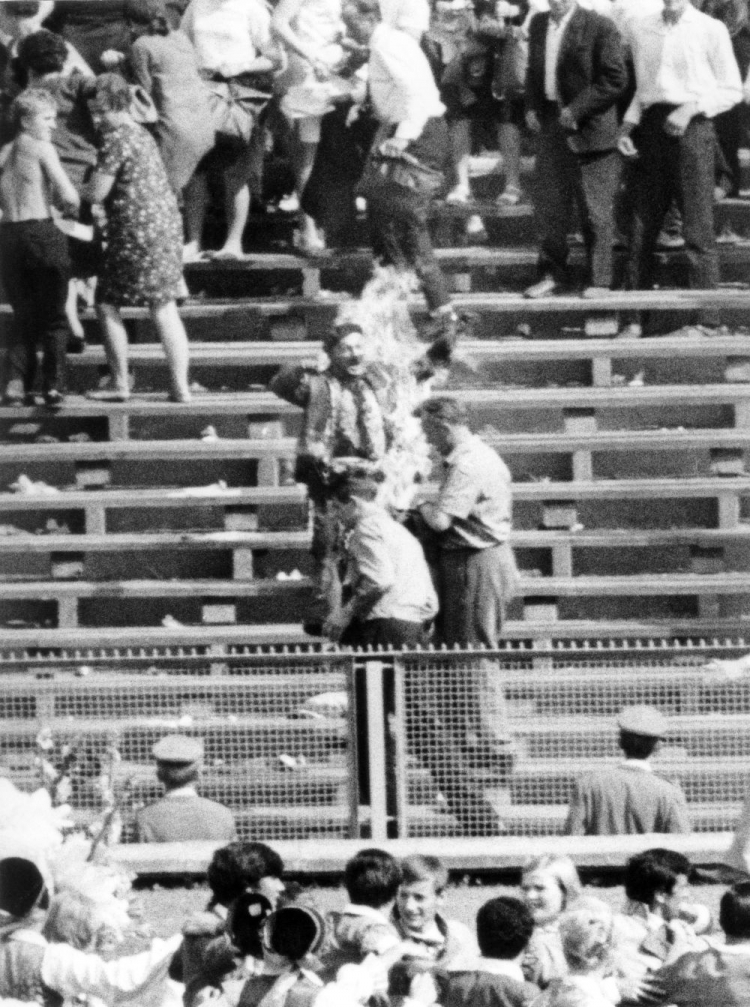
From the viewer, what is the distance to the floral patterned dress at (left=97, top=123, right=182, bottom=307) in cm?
1332

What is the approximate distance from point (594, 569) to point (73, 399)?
2578 mm

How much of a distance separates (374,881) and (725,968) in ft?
3.24

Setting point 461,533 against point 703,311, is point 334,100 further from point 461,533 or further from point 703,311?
point 461,533

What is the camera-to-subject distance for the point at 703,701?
10430 mm

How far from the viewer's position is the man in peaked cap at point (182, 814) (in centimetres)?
1017

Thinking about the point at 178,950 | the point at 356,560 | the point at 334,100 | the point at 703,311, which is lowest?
the point at 178,950

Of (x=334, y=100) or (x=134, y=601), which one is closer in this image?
(x=134, y=601)

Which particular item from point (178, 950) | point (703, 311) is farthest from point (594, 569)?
point (178, 950)

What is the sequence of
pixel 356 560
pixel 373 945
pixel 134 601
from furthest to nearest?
pixel 134 601 < pixel 356 560 < pixel 373 945

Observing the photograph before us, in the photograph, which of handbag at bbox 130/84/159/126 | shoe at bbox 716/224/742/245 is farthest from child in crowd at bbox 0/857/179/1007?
shoe at bbox 716/224/742/245

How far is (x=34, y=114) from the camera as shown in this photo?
13.2 m

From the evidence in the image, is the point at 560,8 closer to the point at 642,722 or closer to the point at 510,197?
the point at 510,197

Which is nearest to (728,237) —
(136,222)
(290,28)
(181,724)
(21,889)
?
(290,28)

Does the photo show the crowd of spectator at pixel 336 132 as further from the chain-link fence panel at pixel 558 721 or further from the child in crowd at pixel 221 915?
the child in crowd at pixel 221 915
